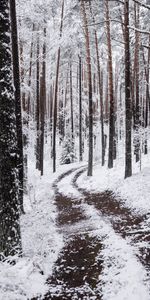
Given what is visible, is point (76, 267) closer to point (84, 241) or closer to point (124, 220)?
point (84, 241)

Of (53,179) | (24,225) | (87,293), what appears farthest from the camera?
(53,179)

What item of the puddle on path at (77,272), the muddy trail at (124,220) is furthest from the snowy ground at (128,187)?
the puddle on path at (77,272)

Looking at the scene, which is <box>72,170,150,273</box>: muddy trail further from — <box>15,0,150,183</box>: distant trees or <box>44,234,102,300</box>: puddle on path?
<box>15,0,150,183</box>: distant trees

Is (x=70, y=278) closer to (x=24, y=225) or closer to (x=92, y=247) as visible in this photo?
(x=92, y=247)

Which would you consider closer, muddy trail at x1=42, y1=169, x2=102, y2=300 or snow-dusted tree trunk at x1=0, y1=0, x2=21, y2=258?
muddy trail at x1=42, y1=169, x2=102, y2=300

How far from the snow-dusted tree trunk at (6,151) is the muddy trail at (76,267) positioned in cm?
119

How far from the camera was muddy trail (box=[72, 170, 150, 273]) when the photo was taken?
24.8ft

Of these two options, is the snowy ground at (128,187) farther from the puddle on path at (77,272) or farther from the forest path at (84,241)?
the puddle on path at (77,272)

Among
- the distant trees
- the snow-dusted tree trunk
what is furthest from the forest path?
the distant trees

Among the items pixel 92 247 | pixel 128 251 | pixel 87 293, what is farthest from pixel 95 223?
pixel 87 293

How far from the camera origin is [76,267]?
699 cm

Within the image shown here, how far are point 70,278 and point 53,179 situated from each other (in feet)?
56.0

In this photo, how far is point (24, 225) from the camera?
11195 mm

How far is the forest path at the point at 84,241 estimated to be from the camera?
6051 mm
